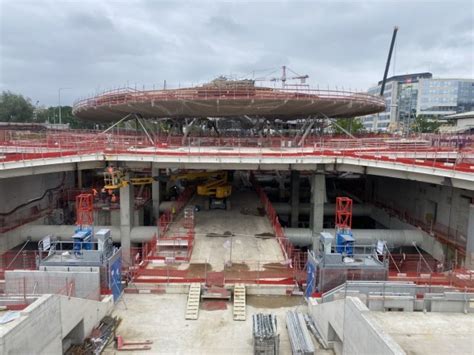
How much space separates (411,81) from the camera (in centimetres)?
15375

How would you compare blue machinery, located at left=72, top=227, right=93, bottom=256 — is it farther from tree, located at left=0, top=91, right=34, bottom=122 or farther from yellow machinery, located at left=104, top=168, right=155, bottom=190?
tree, located at left=0, top=91, right=34, bottom=122

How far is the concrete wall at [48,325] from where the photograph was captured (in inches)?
360

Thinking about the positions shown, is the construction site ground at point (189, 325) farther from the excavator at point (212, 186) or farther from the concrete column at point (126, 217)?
the excavator at point (212, 186)

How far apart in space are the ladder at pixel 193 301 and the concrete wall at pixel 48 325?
11.7 feet

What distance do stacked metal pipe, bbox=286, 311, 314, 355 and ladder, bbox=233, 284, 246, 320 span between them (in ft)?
6.06

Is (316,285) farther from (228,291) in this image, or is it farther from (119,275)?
(119,275)

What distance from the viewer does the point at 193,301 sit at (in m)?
15.7

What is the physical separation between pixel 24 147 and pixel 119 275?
57.0 ft

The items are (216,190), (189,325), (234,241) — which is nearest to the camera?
(189,325)

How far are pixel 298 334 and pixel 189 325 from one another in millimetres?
4276

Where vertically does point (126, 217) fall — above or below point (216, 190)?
below

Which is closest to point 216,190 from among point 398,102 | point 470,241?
point 470,241

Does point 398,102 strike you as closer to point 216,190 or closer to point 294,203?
point 294,203

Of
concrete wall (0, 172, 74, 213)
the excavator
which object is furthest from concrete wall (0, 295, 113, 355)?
concrete wall (0, 172, 74, 213)
